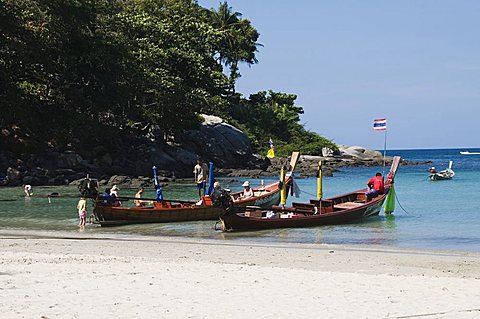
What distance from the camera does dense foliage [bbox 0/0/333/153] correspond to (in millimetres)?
43438

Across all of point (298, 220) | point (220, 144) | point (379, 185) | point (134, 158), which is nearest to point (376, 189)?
point (379, 185)

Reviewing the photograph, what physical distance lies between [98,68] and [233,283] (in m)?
39.2

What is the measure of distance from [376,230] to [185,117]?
31.7m

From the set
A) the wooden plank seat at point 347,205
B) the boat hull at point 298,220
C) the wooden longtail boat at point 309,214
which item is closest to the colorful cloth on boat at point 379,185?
the wooden longtail boat at point 309,214

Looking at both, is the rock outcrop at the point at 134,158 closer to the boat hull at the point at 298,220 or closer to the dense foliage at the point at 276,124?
the dense foliage at the point at 276,124

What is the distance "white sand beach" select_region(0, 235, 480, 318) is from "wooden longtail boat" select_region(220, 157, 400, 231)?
191 inches

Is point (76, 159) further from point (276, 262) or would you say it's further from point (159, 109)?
point (276, 262)

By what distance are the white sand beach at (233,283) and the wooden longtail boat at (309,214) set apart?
486 cm

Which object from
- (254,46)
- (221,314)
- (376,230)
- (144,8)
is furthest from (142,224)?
(254,46)

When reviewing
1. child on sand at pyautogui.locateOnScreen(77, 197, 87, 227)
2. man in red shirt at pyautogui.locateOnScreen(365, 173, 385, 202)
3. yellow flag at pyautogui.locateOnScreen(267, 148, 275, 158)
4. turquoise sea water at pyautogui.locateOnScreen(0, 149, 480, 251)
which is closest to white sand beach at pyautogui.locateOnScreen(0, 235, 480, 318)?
turquoise sea water at pyautogui.locateOnScreen(0, 149, 480, 251)

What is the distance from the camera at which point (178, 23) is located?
196 feet

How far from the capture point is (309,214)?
2344 cm

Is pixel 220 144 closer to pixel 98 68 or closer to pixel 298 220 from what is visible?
pixel 98 68

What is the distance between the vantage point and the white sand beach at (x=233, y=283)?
9297 mm
